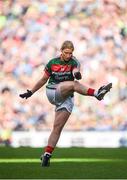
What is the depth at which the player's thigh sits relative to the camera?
22.7ft

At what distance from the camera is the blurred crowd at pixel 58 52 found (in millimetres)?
12352

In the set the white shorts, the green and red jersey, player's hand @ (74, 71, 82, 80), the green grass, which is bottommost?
the green grass

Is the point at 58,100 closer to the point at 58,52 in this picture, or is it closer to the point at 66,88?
the point at 66,88

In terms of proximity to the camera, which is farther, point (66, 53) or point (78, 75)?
point (66, 53)

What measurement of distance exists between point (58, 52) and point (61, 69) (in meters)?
5.42

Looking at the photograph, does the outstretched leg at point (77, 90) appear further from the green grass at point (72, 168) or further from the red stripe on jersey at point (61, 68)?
the green grass at point (72, 168)

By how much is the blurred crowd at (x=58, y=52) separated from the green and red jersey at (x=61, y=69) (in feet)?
17.0

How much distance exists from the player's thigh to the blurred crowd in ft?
17.2

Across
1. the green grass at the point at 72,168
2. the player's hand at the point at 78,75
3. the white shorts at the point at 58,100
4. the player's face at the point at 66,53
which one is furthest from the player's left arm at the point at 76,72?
the green grass at the point at 72,168

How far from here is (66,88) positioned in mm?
6988

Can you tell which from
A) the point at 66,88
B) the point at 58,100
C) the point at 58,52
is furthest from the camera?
the point at 58,52

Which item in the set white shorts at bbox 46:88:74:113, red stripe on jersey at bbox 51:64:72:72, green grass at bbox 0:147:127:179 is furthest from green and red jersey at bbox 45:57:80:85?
green grass at bbox 0:147:127:179

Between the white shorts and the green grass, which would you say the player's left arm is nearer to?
the white shorts

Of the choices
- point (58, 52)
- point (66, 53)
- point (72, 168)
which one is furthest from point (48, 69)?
point (58, 52)
